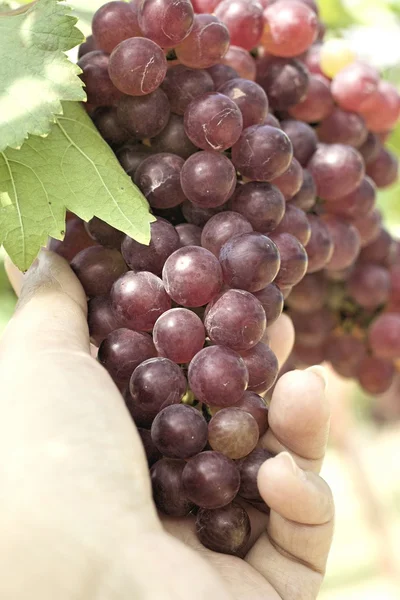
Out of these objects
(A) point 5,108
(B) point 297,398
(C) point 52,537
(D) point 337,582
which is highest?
(A) point 5,108

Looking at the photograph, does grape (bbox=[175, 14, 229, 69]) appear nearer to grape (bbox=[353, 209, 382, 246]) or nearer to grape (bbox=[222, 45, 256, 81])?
grape (bbox=[222, 45, 256, 81])

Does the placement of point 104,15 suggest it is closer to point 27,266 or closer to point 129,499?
point 27,266

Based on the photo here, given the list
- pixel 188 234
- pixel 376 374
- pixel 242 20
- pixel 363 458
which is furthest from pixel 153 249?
pixel 363 458

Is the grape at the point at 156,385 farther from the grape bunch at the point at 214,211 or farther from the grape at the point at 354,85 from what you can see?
the grape at the point at 354,85

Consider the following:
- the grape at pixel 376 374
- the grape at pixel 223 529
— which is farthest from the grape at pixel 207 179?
the grape at pixel 376 374

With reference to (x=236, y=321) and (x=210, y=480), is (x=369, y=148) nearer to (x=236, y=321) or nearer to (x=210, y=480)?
(x=236, y=321)

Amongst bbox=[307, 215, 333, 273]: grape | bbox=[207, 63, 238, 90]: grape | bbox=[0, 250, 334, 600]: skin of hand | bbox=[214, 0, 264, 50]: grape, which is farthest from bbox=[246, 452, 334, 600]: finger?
bbox=[214, 0, 264, 50]: grape

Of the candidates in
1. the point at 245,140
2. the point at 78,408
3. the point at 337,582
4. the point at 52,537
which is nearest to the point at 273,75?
the point at 245,140
